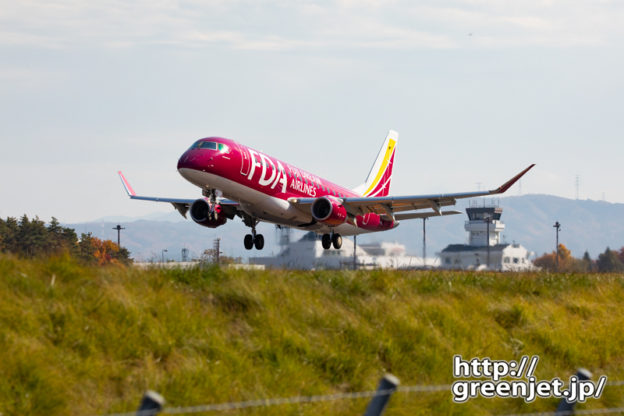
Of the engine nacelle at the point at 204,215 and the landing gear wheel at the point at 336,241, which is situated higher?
the engine nacelle at the point at 204,215

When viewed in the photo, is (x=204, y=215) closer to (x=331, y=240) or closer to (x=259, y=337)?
(x=331, y=240)

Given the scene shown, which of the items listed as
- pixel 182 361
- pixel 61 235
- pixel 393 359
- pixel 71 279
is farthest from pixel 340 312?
pixel 61 235

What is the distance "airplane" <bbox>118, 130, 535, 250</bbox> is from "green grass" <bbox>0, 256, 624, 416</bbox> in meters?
13.9

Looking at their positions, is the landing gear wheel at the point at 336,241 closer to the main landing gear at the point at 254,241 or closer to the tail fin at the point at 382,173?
the main landing gear at the point at 254,241

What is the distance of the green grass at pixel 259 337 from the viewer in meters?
13.4

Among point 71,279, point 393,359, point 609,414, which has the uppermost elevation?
point 71,279

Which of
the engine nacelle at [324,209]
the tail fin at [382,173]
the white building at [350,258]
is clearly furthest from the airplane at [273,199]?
the tail fin at [382,173]

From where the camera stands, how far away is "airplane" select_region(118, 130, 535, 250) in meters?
36.7

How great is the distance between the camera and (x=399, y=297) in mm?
19312

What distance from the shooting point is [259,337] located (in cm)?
1573

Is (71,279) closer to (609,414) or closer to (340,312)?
(340,312)

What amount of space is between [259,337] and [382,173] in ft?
154

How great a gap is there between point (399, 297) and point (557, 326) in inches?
154

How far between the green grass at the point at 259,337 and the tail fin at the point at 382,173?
38.1 meters
